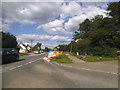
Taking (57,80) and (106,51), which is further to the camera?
(106,51)

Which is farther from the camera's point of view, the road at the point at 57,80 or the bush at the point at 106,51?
the bush at the point at 106,51

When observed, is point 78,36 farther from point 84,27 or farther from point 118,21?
point 118,21

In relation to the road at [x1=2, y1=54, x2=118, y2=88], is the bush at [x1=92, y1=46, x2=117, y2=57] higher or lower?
higher

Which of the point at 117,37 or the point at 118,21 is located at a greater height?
the point at 118,21

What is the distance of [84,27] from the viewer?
208 ft

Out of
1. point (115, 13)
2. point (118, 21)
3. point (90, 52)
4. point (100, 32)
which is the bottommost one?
point (90, 52)

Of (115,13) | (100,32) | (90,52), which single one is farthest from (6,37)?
(115,13)

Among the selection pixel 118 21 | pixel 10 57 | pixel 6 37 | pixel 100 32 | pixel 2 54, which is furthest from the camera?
pixel 6 37

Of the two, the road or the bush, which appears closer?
the road

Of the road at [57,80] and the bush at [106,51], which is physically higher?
the bush at [106,51]

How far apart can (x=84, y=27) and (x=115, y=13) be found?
36.9 metres

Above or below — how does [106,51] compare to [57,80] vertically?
above

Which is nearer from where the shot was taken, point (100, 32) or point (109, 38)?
point (109, 38)

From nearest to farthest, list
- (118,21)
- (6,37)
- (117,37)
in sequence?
(117,37) < (118,21) < (6,37)
